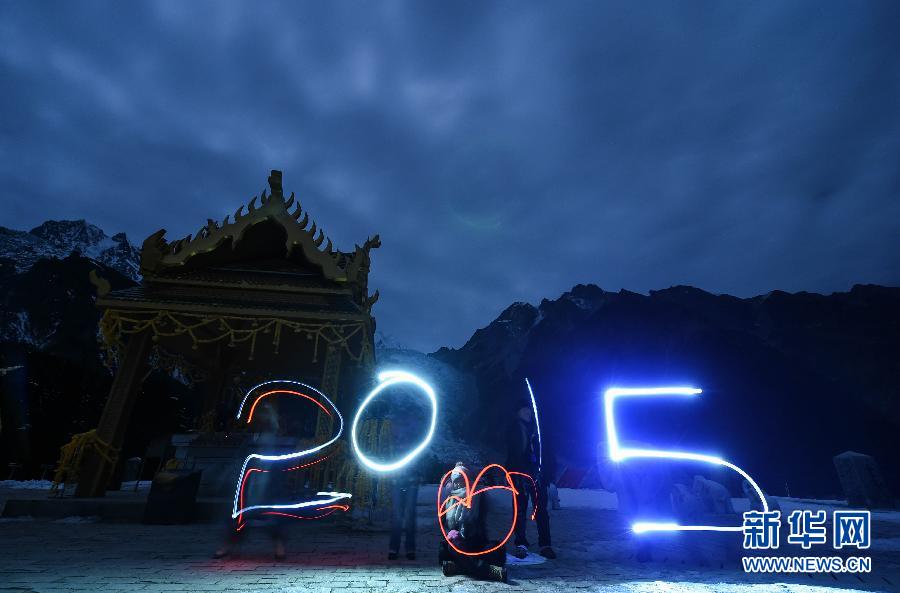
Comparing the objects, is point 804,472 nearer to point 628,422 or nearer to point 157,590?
point 628,422

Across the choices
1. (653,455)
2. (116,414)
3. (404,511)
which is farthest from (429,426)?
(116,414)

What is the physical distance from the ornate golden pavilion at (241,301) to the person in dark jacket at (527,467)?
12.2 ft

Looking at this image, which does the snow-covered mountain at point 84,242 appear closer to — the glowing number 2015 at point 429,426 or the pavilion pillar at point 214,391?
the pavilion pillar at point 214,391

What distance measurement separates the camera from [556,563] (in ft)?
16.6

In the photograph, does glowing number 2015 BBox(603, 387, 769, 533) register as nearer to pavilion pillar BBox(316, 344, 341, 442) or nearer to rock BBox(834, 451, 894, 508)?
pavilion pillar BBox(316, 344, 341, 442)

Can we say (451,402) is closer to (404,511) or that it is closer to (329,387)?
(329,387)

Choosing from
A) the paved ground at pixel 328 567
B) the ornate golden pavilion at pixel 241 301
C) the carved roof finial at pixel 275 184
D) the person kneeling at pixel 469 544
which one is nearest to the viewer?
the paved ground at pixel 328 567

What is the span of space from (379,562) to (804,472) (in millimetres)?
61907

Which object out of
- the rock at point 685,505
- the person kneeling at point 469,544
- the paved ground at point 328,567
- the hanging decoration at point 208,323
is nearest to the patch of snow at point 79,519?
the paved ground at point 328,567

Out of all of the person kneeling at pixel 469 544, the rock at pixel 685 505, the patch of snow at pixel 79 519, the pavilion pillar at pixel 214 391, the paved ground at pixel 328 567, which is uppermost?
the pavilion pillar at pixel 214 391

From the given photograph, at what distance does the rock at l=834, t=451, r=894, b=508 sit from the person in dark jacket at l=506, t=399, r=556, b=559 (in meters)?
15.4

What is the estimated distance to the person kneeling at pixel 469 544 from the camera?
423cm

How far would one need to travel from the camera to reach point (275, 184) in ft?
A: 34.7

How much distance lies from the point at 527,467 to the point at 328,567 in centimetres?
306
